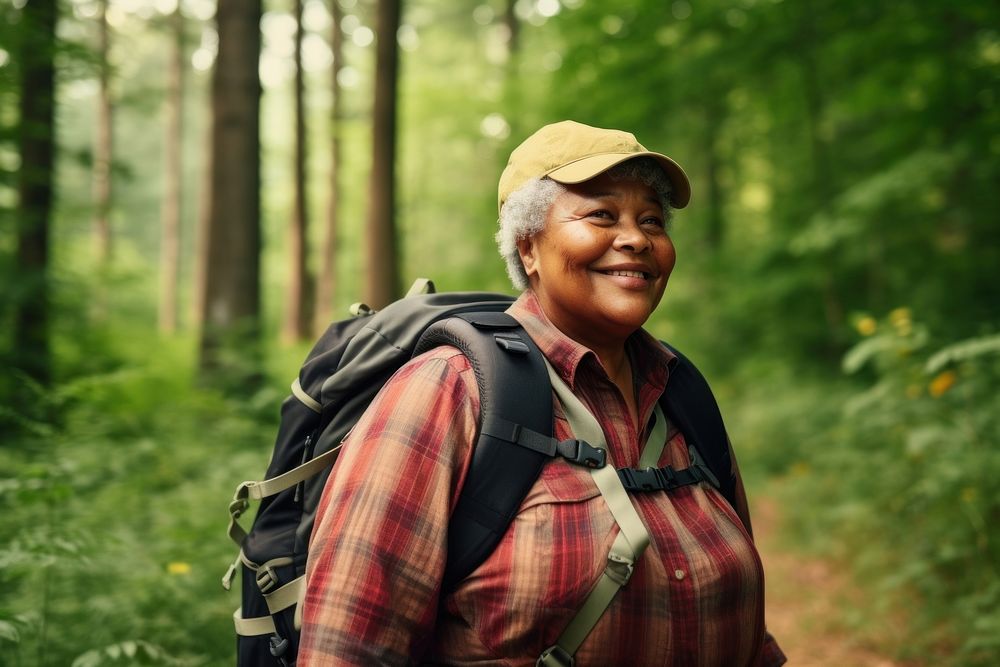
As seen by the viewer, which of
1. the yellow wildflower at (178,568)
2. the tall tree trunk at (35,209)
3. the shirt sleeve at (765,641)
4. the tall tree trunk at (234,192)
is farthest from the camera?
the tall tree trunk at (234,192)

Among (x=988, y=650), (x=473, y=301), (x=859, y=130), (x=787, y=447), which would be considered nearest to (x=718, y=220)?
(x=859, y=130)

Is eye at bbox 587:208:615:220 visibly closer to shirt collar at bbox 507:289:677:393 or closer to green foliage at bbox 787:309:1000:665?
shirt collar at bbox 507:289:677:393

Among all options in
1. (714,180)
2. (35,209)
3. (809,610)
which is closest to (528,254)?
(809,610)

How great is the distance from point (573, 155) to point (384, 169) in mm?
9686

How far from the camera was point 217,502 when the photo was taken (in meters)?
4.80

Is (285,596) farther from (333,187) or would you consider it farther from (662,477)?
(333,187)

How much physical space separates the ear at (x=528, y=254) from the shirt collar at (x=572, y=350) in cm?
7

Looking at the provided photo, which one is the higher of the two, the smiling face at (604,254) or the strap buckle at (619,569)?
the smiling face at (604,254)

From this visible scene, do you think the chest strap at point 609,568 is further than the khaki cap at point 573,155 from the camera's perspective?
No

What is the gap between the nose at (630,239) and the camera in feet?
6.21

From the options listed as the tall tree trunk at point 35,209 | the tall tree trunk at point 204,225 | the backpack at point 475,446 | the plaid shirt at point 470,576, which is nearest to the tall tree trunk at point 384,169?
the tall tree trunk at point 204,225

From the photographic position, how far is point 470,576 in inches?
63.7

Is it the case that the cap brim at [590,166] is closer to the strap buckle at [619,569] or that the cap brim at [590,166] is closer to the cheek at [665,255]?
the cheek at [665,255]

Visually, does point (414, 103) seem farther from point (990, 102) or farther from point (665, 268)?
point (665, 268)
